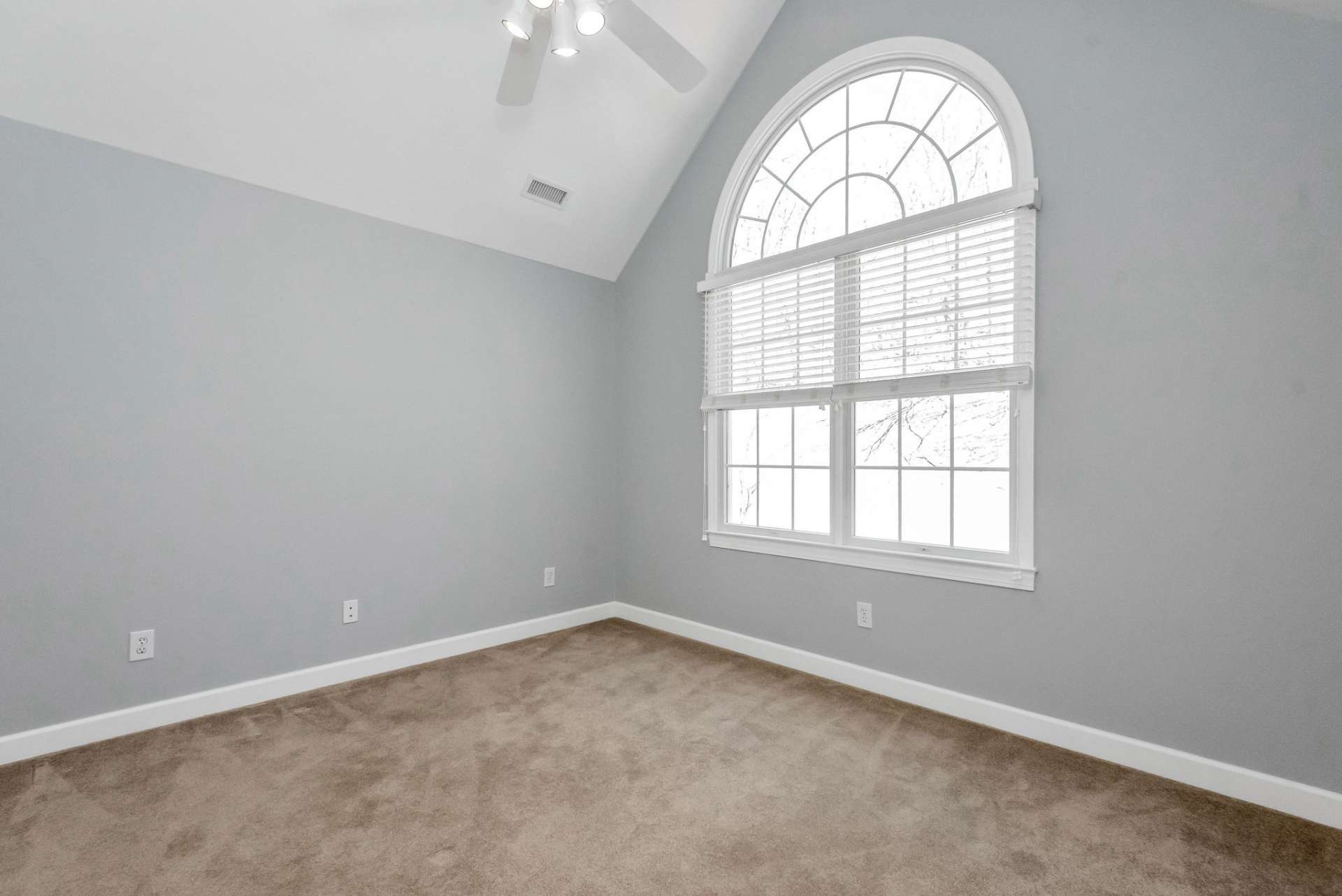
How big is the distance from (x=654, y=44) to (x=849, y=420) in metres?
1.80

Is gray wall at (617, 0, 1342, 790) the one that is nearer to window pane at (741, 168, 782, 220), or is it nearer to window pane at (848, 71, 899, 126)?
window pane at (848, 71, 899, 126)

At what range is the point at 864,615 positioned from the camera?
2.94m

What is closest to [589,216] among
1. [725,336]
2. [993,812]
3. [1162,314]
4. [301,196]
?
[725,336]

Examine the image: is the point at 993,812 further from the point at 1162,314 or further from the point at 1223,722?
the point at 1162,314

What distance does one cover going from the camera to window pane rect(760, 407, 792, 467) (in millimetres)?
3393

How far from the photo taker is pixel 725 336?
141 inches

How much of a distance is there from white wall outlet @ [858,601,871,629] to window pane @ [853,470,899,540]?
0.32 metres

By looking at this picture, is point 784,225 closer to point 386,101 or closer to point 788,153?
point 788,153

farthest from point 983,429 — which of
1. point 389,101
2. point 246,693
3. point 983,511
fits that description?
point 246,693

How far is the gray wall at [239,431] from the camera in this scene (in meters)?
2.32

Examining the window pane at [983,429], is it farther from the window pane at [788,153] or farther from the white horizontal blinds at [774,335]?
the window pane at [788,153]

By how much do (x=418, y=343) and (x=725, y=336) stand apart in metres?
1.67

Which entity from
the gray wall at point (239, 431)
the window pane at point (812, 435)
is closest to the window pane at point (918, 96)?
the window pane at point (812, 435)

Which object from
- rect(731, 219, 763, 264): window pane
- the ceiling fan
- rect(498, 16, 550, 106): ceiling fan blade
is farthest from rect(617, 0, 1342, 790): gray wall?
rect(498, 16, 550, 106): ceiling fan blade
